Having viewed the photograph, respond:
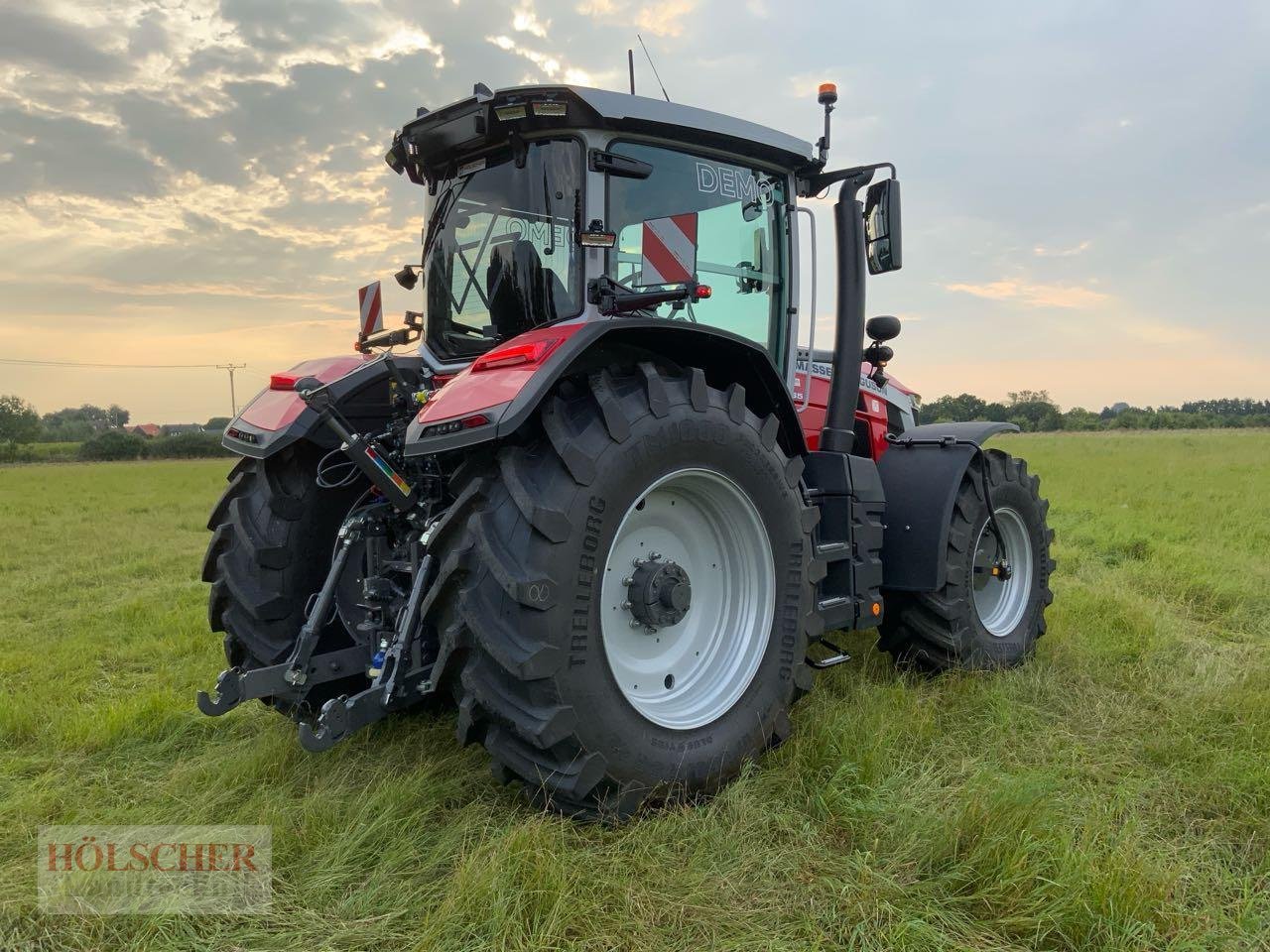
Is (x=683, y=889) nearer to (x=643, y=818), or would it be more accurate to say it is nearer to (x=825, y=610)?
(x=643, y=818)

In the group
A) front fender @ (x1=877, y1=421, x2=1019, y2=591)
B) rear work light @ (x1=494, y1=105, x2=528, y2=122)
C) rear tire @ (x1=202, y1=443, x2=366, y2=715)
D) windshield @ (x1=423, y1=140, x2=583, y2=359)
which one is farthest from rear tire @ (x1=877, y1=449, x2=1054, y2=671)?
rear work light @ (x1=494, y1=105, x2=528, y2=122)

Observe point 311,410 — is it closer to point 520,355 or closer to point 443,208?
point 443,208

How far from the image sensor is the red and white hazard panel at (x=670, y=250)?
132 inches

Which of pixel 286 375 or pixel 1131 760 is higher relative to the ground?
pixel 286 375

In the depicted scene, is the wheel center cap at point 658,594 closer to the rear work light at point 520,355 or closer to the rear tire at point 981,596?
the rear work light at point 520,355

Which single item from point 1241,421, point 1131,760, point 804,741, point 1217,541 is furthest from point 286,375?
point 1241,421

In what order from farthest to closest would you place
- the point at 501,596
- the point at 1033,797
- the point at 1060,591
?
1. the point at 1060,591
2. the point at 1033,797
3. the point at 501,596

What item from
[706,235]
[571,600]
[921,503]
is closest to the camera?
[571,600]

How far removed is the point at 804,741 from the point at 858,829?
1.96ft

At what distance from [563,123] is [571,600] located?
1.78m

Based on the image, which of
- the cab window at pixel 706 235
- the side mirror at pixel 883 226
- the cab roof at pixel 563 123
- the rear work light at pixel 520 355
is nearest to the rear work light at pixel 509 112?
the cab roof at pixel 563 123

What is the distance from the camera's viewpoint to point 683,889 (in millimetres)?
2316

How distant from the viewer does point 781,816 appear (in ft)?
8.77

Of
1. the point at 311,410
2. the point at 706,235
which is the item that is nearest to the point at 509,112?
the point at 706,235
